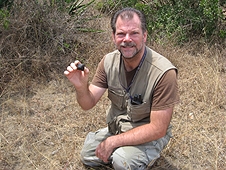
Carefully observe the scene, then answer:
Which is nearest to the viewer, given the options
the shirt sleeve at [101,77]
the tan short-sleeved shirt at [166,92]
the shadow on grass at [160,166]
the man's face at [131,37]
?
the tan short-sleeved shirt at [166,92]

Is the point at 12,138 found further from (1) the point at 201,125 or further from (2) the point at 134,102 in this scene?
(1) the point at 201,125

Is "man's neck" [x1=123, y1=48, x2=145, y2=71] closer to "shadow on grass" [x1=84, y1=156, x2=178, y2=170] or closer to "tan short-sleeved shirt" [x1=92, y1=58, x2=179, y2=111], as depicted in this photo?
"tan short-sleeved shirt" [x1=92, y1=58, x2=179, y2=111]

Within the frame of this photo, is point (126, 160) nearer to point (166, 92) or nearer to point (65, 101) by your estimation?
point (166, 92)

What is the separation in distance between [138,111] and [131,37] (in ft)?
1.93

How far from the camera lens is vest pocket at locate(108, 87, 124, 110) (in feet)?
8.26

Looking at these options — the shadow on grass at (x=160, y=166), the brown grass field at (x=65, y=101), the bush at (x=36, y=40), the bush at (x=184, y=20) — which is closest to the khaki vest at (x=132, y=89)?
the shadow on grass at (x=160, y=166)

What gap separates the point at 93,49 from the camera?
4.54m

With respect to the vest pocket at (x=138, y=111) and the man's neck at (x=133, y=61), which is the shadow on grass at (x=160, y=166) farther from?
the man's neck at (x=133, y=61)

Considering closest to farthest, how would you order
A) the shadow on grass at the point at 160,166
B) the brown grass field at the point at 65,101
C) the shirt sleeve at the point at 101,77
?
the shirt sleeve at the point at 101,77 < the shadow on grass at the point at 160,166 < the brown grass field at the point at 65,101

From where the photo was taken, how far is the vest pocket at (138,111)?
2375mm

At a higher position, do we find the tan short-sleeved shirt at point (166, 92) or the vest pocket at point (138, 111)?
the tan short-sleeved shirt at point (166, 92)

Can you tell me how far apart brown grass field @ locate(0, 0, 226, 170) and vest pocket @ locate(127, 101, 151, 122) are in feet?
1.96

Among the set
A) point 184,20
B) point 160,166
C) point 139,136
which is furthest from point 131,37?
point 184,20

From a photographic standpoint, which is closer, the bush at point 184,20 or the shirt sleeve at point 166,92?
the shirt sleeve at point 166,92
